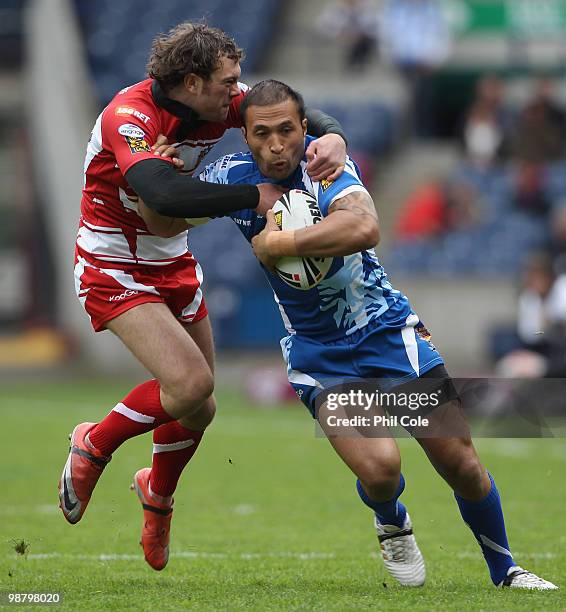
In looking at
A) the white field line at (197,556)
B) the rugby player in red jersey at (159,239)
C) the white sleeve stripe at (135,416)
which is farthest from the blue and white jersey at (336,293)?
Result: the white field line at (197,556)

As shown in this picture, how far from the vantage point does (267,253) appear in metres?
5.60

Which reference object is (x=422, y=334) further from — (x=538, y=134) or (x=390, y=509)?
(x=538, y=134)

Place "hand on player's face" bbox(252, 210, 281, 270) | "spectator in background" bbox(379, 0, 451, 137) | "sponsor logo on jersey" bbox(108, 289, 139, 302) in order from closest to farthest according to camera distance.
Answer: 1. "hand on player's face" bbox(252, 210, 281, 270)
2. "sponsor logo on jersey" bbox(108, 289, 139, 302)
3. "spectator in background" bbox(379, 0, 451, 137)

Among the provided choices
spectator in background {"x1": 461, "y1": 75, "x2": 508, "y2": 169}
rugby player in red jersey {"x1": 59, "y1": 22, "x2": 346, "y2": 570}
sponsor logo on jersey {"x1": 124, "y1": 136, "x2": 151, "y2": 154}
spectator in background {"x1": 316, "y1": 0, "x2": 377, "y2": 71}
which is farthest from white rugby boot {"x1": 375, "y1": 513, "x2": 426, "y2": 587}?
spectator in background {"x1": 316, "y1": 0, "x2": 377, "y2": 71}

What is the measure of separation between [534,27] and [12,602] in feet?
64.4

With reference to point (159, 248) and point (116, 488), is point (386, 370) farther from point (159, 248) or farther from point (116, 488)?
point (116, 488)

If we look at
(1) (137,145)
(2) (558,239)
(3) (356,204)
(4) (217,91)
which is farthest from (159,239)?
(2) (558,239)

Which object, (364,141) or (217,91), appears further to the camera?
(364,141)

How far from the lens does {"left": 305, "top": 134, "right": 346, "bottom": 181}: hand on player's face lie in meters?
5.67

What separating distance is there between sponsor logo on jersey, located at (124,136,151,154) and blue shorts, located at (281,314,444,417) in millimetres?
1094

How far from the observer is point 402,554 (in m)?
6.02

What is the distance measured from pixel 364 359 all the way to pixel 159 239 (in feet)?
3.87

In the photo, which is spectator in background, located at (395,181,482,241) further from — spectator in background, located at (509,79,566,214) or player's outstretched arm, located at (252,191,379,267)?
player's outstretched arm, located at (252,191,379,267)

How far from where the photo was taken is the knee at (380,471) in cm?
561
